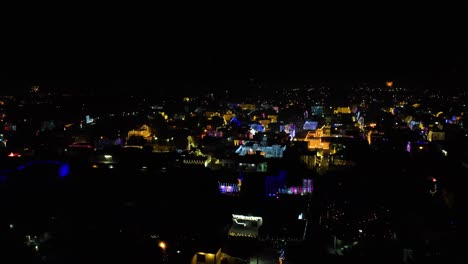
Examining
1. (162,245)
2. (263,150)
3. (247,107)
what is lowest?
(162,245)

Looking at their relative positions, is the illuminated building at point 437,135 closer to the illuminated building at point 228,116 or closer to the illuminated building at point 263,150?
the illuminated building at point 263,150

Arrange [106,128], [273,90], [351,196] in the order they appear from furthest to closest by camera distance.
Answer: [273,90] → [106,128] → [351,196]

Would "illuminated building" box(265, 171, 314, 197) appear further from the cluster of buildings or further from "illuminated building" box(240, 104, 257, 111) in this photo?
"illuminated building" box(240, 104, 257, 111)

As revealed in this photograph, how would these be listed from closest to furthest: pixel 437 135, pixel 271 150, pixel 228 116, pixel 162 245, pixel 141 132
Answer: pixel 162 245
pixel 271 150
pixel 437 135
pixel 141 132
pixel 228 116

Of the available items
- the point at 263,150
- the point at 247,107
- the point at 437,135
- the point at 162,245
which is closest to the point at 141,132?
the point at 263,150

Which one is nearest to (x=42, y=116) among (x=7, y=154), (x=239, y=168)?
(x=7, y=154)

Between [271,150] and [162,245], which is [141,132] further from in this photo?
[162,245]

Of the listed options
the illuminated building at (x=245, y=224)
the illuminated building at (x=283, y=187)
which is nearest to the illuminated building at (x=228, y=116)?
the illuminated building at (x=283, y=187)

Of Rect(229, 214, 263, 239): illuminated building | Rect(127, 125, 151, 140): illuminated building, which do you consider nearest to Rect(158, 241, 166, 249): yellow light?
Rect(229, 214, 263, 239): illuminated building

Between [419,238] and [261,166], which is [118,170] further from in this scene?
[419,238]

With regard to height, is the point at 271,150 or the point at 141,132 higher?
the point at 141,132

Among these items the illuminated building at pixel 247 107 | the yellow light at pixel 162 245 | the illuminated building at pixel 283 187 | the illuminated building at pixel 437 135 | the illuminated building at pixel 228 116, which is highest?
the illuminated building at pixel 247 107
